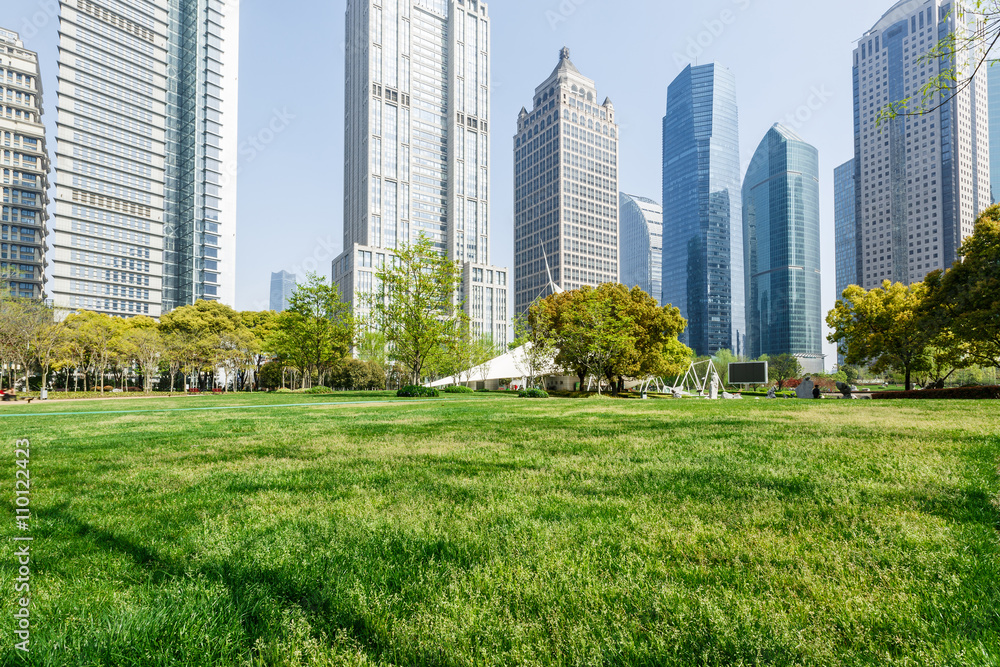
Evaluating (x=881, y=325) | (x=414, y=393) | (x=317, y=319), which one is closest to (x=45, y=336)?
(x=317, y=319)

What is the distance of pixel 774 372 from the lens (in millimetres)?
95438

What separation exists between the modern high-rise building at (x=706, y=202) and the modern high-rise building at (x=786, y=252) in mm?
11740

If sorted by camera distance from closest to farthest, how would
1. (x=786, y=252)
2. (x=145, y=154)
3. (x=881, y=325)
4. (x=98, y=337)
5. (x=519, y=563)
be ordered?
(x=519, y=563) → (x=881, y=325) → (x=98, y=337) → (x=145, y=154) → (x=786, y=252)

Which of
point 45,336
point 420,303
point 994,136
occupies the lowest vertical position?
point 45,336

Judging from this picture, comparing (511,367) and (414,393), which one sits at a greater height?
(511,367)

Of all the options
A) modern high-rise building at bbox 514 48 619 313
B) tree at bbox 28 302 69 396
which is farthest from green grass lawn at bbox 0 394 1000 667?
modern high-rise building at bbox 514 48 619 313

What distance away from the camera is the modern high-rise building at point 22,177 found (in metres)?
80.1

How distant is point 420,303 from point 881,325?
98.5ft

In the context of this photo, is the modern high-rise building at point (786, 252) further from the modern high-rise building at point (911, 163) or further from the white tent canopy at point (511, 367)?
the white tent canopy at point (511, 367)

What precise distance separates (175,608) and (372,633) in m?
0.86

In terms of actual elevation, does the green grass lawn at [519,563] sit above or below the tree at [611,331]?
below

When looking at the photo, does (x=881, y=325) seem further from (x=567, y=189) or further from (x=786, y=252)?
(x=786, y=252)

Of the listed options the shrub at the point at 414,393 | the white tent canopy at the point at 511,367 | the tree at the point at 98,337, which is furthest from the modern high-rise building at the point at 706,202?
the tree at the point at 98,337

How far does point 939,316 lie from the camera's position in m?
23.1
